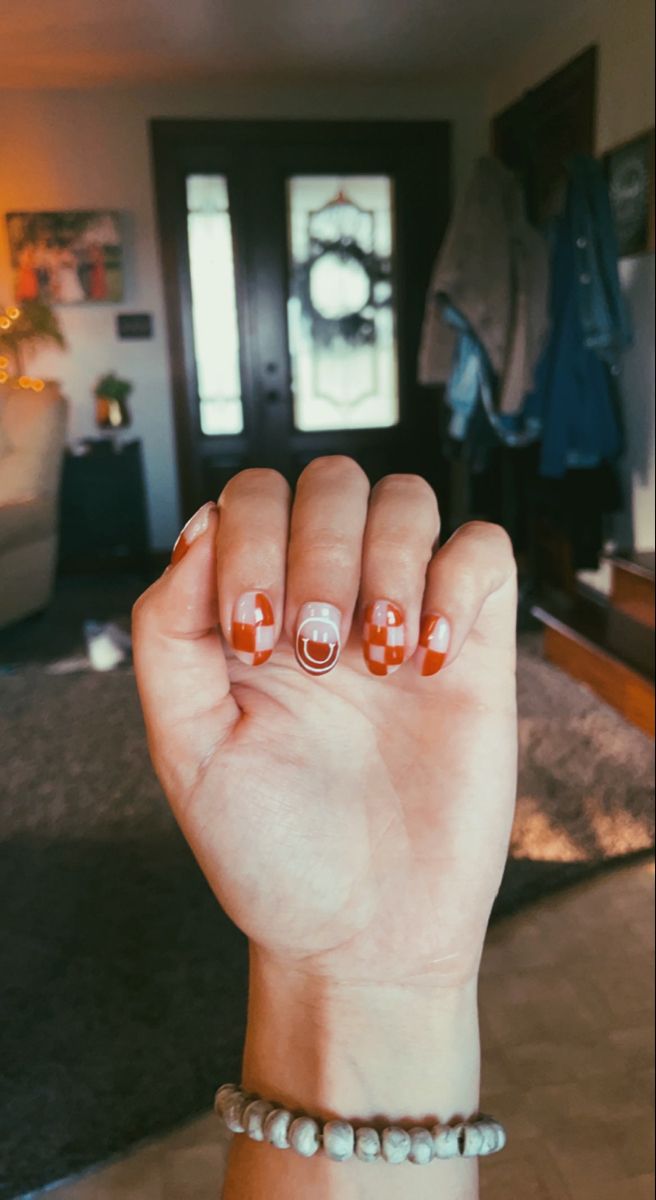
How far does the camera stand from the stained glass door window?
0.66m

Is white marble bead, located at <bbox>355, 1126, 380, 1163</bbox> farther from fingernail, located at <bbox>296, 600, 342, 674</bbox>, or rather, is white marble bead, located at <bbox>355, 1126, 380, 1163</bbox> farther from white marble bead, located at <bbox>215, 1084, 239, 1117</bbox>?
fingernail, located at <bbox>296, 600, 342, 674</bbox>

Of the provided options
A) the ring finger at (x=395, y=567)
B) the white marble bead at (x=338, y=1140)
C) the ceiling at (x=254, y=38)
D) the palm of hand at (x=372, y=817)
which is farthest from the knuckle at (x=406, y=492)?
the white marble bead at (x=338, y=1140)

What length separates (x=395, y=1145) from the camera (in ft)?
1.36

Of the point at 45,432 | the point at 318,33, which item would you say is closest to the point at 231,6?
the point at 318,33

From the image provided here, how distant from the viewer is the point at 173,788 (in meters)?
0.42

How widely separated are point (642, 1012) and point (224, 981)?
494 mm

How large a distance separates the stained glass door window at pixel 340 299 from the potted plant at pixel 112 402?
0.17 m

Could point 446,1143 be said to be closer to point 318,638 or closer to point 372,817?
point 372,817

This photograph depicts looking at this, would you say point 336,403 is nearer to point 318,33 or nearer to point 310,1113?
point 318,33

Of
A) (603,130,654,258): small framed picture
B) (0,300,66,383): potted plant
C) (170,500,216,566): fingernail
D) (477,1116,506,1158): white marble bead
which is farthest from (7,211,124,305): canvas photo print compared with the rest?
(603,130,654,258): small framed picture

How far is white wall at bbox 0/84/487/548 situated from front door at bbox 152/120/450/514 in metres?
0.01

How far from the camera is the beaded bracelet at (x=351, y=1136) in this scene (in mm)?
410

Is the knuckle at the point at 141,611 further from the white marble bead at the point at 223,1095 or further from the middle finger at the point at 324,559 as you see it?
the white marble bead at the point at 223,1095

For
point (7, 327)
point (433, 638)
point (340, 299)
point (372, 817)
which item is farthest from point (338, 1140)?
point (340, 299)
